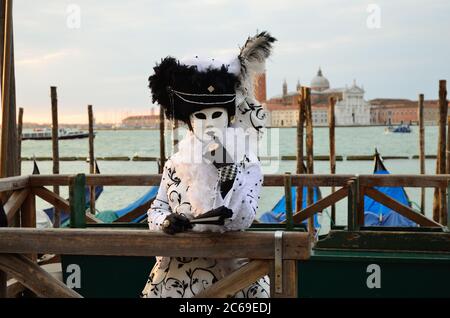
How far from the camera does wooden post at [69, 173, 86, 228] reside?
3.97 metres

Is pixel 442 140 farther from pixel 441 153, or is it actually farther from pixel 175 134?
pixel 175 134

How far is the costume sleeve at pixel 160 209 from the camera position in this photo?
2.20 m

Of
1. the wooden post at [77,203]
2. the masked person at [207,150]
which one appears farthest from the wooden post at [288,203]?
the masked person at [207,150]

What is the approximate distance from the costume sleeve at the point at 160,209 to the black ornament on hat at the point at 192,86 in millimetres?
248

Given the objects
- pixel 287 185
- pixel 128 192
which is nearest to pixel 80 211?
pixel 287 185

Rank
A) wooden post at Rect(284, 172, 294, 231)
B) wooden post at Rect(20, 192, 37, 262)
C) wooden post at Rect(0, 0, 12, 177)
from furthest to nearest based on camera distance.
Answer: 1. wooden post at Rect(20, 192, 37, 262)
2. wooden post at Rect(284, 172, 294, 231)
3. wooden post at Rect(0, 0, 12, 177)

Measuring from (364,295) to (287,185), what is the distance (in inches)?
35.0

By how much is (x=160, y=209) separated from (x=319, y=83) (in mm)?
85940

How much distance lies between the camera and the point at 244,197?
2.07 meters

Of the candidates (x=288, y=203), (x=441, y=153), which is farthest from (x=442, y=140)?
(x=288, y=203)

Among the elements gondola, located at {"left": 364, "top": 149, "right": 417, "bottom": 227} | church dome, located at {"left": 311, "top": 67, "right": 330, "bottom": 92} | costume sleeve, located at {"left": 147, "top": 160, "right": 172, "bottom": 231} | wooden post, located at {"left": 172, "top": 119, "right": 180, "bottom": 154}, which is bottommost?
gondola, located at {"left": 364, "top": 149, "right": 417, "bottom": 227}

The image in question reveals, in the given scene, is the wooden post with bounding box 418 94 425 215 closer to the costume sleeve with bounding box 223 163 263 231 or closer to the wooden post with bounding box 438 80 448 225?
the wooden post with bounding box 438 80 448 225

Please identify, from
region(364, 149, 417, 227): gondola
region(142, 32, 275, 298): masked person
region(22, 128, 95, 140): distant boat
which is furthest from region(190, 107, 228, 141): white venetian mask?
region(22, 128, 95, 140): distant boat
